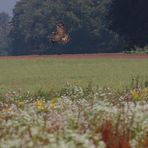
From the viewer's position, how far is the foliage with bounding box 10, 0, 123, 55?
88.6 m

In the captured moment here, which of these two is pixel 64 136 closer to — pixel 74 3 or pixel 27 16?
pixel 74 3

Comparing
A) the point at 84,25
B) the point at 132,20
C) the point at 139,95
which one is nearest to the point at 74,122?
the point at 139,95

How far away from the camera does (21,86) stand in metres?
19.7

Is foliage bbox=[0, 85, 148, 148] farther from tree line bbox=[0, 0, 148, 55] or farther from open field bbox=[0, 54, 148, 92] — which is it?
tree line bbox=[0, 0, 148, 55]

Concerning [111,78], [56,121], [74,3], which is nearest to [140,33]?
[111,78]

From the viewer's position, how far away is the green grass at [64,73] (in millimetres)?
19734

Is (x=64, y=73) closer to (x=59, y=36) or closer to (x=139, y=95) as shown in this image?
(x=139, y=95)

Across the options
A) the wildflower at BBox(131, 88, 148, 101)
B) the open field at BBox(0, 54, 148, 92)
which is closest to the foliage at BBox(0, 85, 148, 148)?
the wildflower at BBox(131, 88, 148, 101)

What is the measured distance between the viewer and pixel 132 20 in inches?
2256

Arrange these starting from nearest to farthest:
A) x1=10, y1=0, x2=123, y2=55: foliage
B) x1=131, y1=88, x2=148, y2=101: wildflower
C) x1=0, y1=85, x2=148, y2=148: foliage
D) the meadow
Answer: the meadow, x1=0, y1=85, x2=148, y2=148: foliage, x1=131, y1=88, x2=148, y2=101: wildflower, x1=10, y1=0, x2=123, y2=55: foliage

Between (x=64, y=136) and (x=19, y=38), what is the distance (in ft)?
372

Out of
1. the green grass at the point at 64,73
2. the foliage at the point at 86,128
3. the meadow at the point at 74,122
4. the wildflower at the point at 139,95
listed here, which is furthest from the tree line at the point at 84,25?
the foliage at the point at 86,128

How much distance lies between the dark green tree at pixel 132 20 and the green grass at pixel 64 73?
26.1 m

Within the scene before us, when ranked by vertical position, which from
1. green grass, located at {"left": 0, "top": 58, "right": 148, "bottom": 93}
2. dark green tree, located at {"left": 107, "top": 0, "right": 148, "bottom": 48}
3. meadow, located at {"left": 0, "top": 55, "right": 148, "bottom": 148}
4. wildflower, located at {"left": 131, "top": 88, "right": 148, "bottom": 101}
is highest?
dark green tree, located at {"left": 107, "top": 0, "right": 148, "bottom": 48}
